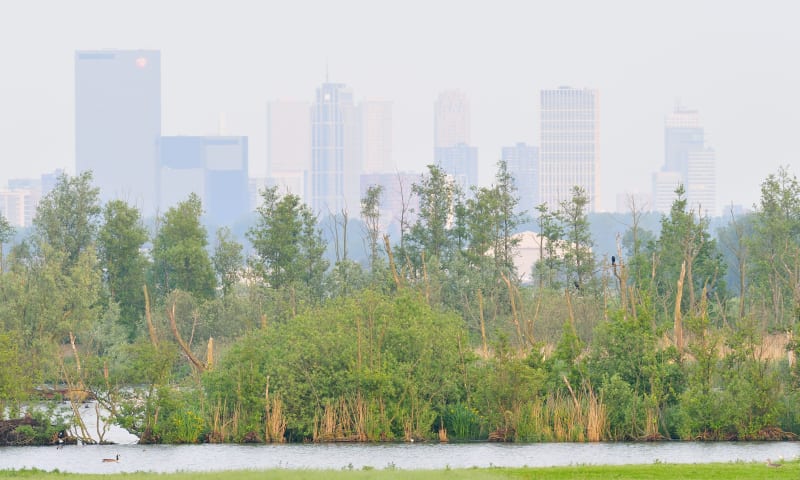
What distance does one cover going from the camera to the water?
112 feet

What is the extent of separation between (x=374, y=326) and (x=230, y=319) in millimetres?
26343

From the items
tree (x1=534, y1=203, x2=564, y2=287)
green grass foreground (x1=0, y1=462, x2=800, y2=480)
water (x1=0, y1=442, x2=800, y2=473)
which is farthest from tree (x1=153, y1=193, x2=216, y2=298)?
green grass foreground (x1=0, y1=462, x2=800, y2=480)

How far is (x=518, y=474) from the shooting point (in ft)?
94.7

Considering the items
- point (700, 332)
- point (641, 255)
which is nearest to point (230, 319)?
point (641, 255)

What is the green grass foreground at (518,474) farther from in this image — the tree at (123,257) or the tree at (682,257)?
the tree at (123,257)

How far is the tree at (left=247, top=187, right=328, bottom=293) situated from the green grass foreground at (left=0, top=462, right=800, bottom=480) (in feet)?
132

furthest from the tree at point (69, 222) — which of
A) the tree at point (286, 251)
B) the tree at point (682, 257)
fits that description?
the tree at point (682, 257)

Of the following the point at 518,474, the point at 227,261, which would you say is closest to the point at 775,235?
the point at 227,261

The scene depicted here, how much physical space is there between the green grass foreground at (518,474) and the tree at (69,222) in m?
46.8

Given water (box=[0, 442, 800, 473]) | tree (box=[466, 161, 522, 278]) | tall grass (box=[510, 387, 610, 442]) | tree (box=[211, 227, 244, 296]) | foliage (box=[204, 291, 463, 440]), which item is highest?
tree (box=[466, 161, 522, 278])

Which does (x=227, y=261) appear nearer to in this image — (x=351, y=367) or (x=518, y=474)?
(x=351, y=367)

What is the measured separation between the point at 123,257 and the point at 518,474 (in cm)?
4928

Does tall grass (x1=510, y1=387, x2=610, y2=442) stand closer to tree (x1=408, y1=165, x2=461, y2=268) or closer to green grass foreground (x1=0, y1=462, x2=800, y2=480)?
green grass foreground (x1=0, y1=462, x2=800, y2=480)

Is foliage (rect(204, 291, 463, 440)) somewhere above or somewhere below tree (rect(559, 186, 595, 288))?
below
